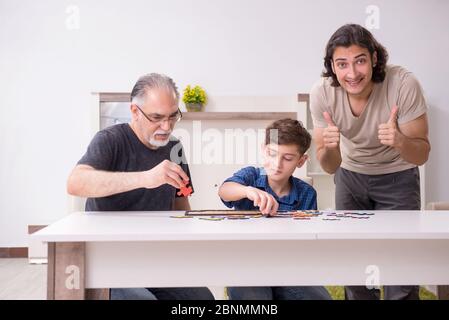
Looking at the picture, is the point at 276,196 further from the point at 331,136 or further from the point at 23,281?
the point at 23,281

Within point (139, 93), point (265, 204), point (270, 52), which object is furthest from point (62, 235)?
point (270, 52)

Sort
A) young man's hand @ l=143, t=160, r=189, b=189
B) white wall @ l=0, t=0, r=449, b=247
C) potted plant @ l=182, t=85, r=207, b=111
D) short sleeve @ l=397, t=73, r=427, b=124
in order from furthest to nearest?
1. white wall @ l=0, t=0, r=449, b=247
2. potted plant @ l=182, t=85, r=207, b=111
3. short sleeve @ l=397, t=73, r=427, b=124
4. young man's hand @ l=143, t=160, r=189, b=189

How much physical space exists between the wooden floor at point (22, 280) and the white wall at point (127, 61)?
451 millimetres

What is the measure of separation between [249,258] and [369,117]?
46.5 inches

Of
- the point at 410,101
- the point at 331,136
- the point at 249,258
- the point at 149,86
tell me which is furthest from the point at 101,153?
the point at 410,101

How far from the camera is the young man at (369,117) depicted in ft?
7.92

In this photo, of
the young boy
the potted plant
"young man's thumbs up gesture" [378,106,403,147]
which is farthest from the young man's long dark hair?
the potted plant

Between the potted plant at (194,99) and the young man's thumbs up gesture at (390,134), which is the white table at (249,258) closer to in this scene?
the young man's thumbs up gesture at (390,134)

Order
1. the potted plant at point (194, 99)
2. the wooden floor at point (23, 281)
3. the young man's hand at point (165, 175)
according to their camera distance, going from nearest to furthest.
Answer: the young man's hand at point (165, 175)
the wooden floor at point (23, 281)
the potted plant at point (194, 99)

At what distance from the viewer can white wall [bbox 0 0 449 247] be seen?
503cm

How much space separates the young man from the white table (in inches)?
32.5

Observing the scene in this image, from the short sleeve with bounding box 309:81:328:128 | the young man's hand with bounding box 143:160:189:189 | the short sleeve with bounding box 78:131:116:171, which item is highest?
the short sleeve with bounding box 309:81:328:128

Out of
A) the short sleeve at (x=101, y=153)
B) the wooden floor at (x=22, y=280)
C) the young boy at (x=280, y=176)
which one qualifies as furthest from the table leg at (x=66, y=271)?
the wooden floor at (x=22, y=280)

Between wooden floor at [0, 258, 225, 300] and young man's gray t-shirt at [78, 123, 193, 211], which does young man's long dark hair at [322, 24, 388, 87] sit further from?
wooden floor at [0, 258, 225, 300]
